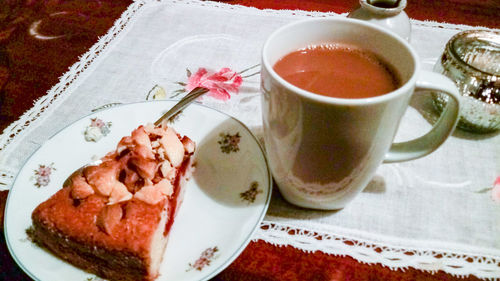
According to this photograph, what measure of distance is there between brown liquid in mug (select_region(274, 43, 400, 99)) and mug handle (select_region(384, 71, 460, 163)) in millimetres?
60

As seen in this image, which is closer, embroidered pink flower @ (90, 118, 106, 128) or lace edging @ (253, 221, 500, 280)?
lace edging @ (253, 221, 500, 280)

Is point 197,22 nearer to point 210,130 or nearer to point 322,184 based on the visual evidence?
point 210,130

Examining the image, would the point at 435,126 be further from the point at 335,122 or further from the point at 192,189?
the point at 192,189

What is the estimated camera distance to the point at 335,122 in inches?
18.3

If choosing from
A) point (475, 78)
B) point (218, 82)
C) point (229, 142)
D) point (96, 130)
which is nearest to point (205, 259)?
point (229, 142)

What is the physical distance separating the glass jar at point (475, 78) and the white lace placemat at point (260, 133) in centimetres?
4

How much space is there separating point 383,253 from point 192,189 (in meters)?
0.33

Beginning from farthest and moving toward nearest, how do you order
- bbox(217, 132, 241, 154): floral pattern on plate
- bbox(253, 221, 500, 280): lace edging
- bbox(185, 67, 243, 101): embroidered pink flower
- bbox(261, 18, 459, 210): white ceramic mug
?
bbox(185, 67, 243, 101): embroidered pink flower → bbox(217, 132, 241, 154): floral pattern on plate → bbox(253, 221, 500, 280): lace edging → bbox(261, 18, 459, 210): white ceramic mug

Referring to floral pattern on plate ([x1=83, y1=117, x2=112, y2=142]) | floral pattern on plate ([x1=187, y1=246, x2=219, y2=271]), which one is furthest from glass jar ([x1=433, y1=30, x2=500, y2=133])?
floral pattern on plate ([x1=83, y1=117, x2=112, y2=142])

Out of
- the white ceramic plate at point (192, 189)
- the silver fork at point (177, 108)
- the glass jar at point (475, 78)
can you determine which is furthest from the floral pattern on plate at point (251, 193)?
the glass jar at point (475, 78)

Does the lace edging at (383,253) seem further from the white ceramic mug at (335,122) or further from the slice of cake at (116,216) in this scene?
the slice of cake at (116,216)

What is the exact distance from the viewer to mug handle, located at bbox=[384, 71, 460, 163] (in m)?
0.50

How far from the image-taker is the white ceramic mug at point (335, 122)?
46cm

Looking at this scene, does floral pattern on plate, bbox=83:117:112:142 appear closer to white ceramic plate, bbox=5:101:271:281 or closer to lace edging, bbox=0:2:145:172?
white ceramic plate, bbox=5:101:271:281
